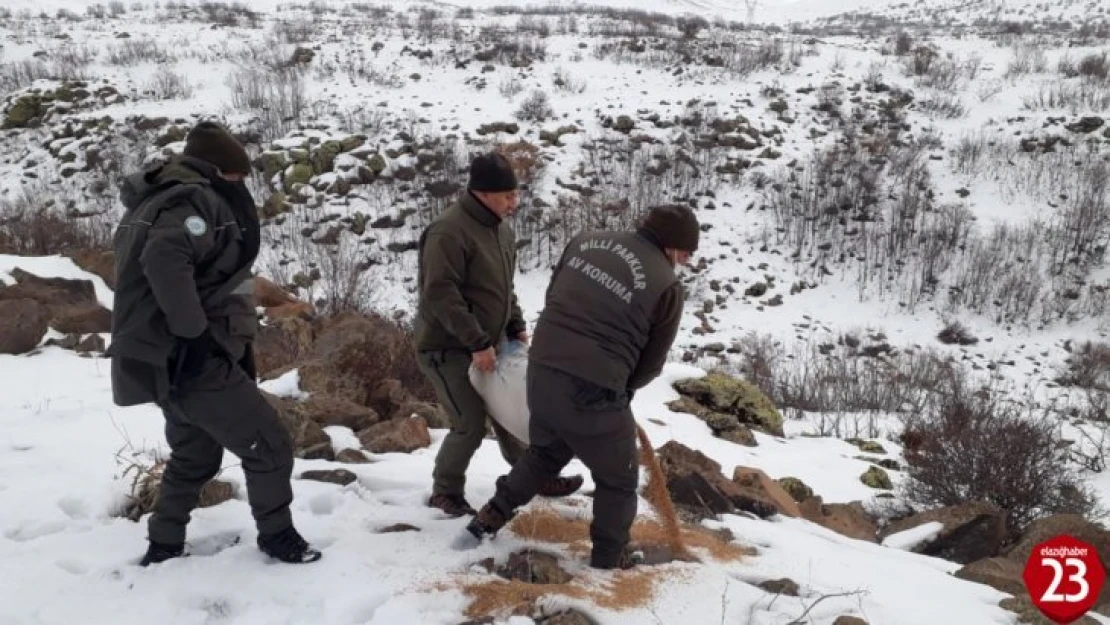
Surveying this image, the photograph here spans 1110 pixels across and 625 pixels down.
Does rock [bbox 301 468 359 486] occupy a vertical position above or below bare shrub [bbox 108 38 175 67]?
below

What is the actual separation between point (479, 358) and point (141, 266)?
134 centimetres

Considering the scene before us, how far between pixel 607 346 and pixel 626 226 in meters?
10.4

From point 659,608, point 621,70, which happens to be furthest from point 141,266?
point 621,70

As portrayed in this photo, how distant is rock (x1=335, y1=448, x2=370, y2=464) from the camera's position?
4031 millimetres

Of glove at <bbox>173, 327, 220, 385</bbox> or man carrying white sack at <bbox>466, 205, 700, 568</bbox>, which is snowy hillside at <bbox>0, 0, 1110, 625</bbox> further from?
glove at <bbox>173, 327, 220, 385</bbox>

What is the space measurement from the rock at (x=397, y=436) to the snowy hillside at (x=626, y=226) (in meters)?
0.02

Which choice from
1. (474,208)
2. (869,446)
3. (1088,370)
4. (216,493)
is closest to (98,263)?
(216,493)

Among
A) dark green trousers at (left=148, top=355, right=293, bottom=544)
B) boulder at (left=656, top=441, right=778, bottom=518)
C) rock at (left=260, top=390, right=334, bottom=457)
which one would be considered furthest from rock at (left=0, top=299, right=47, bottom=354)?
boulder at (left=656, top=441, right=778, bottom=518)

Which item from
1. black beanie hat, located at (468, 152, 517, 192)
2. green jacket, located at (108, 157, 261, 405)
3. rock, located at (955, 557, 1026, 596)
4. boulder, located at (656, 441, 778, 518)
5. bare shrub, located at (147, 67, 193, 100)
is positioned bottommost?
rock, located at (955, 557, 1026, 596)

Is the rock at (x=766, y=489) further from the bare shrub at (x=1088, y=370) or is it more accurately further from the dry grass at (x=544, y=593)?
the bare shrub at (x=1088, y=370)

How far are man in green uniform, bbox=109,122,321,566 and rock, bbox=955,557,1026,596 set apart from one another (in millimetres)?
3175

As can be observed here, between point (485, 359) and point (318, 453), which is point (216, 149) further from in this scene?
point (318, 453)

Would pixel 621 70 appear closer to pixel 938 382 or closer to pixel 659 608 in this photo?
pixel 938 382

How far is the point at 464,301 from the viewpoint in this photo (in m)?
3.04
